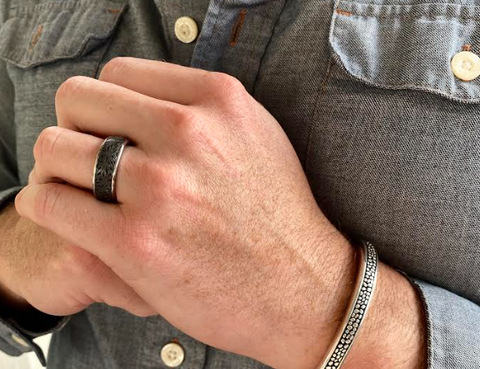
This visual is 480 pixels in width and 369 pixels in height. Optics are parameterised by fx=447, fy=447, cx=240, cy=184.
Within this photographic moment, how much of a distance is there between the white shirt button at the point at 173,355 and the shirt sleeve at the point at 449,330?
0.37m

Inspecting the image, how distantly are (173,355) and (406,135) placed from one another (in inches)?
19.2

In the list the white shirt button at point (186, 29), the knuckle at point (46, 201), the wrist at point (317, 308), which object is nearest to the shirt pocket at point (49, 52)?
the white shirt button at point (186, 29)

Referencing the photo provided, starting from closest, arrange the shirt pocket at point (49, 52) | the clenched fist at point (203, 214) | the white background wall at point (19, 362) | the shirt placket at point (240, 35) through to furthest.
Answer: the clenched fist at point (203, 214)
the shirt placket at point (240, 35)
the shirt pocket at point (49, 52)
the white background wall at point (19, 362)

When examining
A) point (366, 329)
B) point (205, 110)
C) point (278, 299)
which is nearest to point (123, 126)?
point (205, 110)

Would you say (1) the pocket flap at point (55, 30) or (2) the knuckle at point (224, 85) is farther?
(1) the pocket flap at point (55, 30)

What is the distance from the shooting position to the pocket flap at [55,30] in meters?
0.73

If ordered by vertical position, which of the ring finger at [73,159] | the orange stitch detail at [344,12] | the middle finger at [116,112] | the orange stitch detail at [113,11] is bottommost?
the ring finger at [73,159]

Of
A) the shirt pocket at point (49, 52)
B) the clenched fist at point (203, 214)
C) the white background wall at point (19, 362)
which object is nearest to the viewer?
the clenched fist at point (203, 214)

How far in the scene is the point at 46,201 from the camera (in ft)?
1.80

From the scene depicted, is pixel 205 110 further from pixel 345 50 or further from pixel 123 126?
pixel 345 50

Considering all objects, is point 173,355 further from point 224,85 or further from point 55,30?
point 55,30

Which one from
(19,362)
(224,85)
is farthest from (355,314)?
(19,362)

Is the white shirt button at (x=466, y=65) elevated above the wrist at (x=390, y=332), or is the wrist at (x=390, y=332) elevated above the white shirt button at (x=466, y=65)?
the white shirt button at (x=466, y=65)

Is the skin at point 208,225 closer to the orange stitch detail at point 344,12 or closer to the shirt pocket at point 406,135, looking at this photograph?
the shirt pocket at point 406,135
